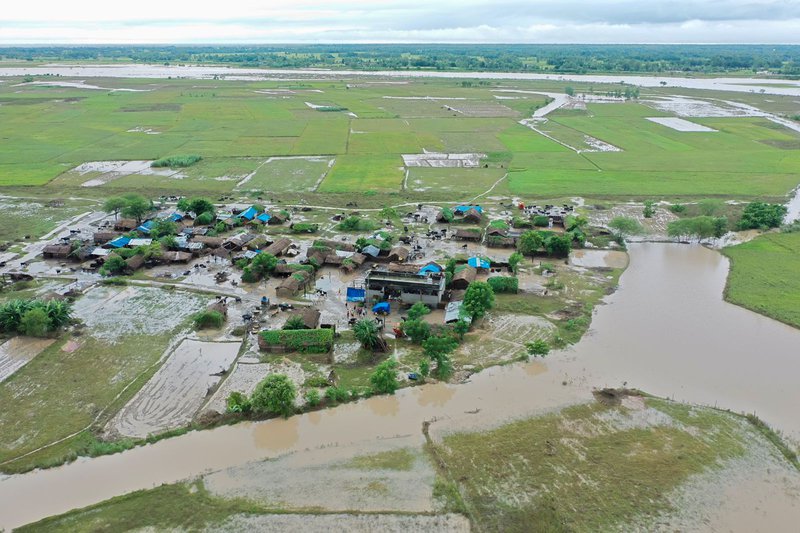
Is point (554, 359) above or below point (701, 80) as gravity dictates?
below

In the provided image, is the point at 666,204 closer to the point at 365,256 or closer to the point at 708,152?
the point at 708,152

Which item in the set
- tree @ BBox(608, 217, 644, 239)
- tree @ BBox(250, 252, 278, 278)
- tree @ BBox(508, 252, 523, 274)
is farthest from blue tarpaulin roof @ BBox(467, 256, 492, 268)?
tree @ BBox(608, 217, 644, 239)

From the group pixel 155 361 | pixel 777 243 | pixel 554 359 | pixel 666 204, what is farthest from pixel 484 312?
pixel 666 204

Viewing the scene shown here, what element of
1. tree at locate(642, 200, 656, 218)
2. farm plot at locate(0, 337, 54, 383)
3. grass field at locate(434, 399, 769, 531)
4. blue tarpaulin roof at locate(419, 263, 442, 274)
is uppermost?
tree at locate(642, 200, 656, 218)

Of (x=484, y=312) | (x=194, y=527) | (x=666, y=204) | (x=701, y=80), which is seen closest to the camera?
(x=194, y=527)

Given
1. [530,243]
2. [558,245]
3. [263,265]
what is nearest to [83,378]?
[263,265]

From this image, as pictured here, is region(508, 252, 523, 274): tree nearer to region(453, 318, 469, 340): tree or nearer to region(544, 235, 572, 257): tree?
region(544, 235, 572, 257): tree

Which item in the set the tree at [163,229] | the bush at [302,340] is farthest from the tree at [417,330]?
the tree at [163,229]
